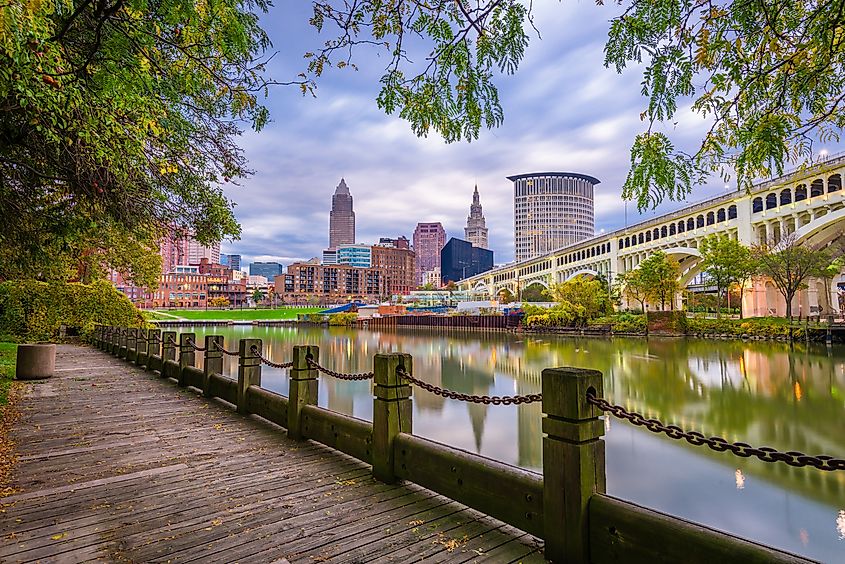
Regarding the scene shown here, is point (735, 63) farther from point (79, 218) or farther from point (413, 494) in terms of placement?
point (79, 218)

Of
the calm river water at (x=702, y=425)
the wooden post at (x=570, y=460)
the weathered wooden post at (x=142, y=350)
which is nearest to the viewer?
the wooden post at (x=570, y=460)

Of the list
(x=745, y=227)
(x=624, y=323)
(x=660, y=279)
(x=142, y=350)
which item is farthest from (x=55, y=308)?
(x=745, y=227)

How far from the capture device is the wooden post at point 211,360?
26.3 ft

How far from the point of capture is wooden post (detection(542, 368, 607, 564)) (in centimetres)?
265

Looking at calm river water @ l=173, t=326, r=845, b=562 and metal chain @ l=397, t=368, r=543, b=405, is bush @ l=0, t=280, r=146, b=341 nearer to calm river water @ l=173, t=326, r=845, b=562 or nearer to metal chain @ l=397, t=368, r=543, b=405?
calm river water @ l=173, t=326, r=845, b=562

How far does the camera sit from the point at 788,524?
612 cm

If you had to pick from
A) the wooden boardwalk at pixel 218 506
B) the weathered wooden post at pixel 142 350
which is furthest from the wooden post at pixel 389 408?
the weathered wooden post at pixel 142 350

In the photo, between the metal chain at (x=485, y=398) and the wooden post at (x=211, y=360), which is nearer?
the metal chain at (x=485, y=398)

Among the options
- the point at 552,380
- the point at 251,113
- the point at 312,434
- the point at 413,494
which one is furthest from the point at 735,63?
the point at 312,434

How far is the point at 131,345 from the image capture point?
1436 centimetres

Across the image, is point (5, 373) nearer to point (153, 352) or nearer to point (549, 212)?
point (153, 352)

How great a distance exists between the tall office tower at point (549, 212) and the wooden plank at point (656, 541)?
16534 cm

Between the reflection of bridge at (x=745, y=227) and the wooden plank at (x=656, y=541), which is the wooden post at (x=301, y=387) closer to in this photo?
the wooden plank at (x=656, y=541)

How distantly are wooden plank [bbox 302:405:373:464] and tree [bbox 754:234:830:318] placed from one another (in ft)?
120
